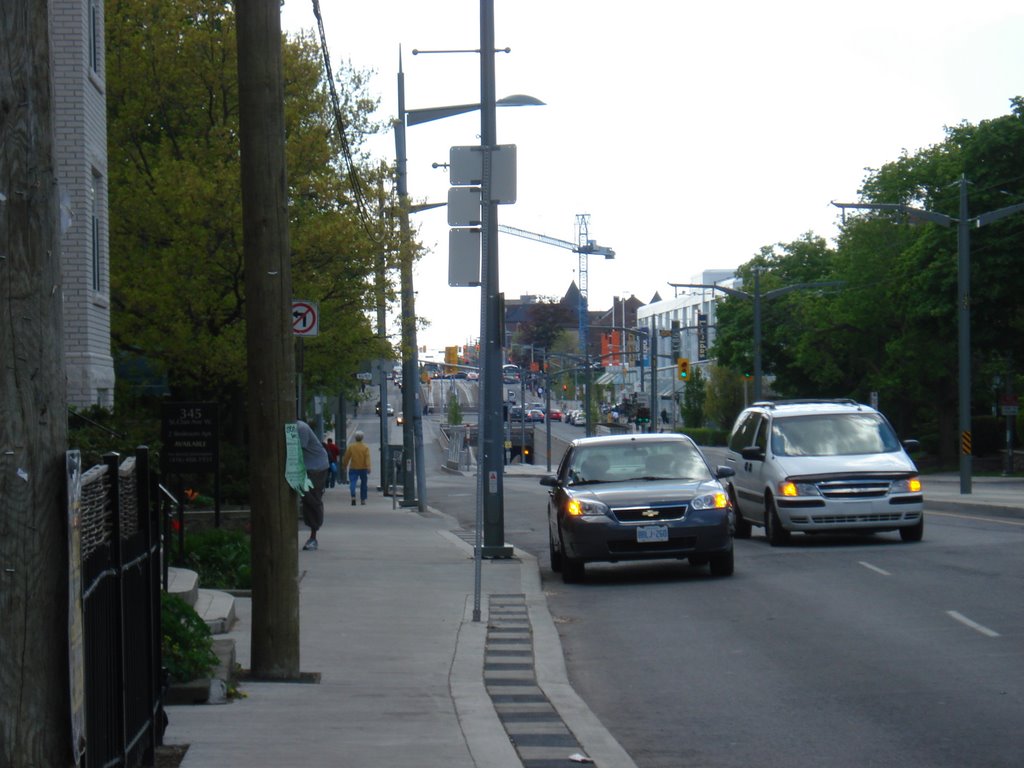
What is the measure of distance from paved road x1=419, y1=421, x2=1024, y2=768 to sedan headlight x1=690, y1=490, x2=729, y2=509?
0.82 meters

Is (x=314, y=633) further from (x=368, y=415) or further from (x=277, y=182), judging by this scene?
(x=368, y=415)

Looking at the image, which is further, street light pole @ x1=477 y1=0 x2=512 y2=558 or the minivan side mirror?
the minivan side mirror

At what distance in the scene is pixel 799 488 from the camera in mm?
19500

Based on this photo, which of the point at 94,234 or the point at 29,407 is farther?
the point at 94,234

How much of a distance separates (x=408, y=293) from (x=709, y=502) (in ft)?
47.7

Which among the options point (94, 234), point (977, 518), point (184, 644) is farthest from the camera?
point (977, 518)

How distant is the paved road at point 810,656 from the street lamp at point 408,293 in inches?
442

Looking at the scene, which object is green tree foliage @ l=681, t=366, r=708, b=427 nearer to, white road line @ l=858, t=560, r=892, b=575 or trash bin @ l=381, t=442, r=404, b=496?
trash bin @ l=381, t=442, r=404, b=496

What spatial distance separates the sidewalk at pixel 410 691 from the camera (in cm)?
726

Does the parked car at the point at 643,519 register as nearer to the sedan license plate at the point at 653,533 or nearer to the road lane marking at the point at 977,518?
the sedan license plate at the point at 653,533

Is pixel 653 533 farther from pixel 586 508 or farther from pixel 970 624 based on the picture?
pixel 970 624

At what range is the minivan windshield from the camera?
2033 cm

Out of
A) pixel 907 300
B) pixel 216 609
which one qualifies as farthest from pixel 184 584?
pixel 907 300

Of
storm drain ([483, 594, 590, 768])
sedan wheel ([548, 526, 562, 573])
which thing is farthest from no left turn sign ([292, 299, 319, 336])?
storm drain ([483, 594, 590, 768])
